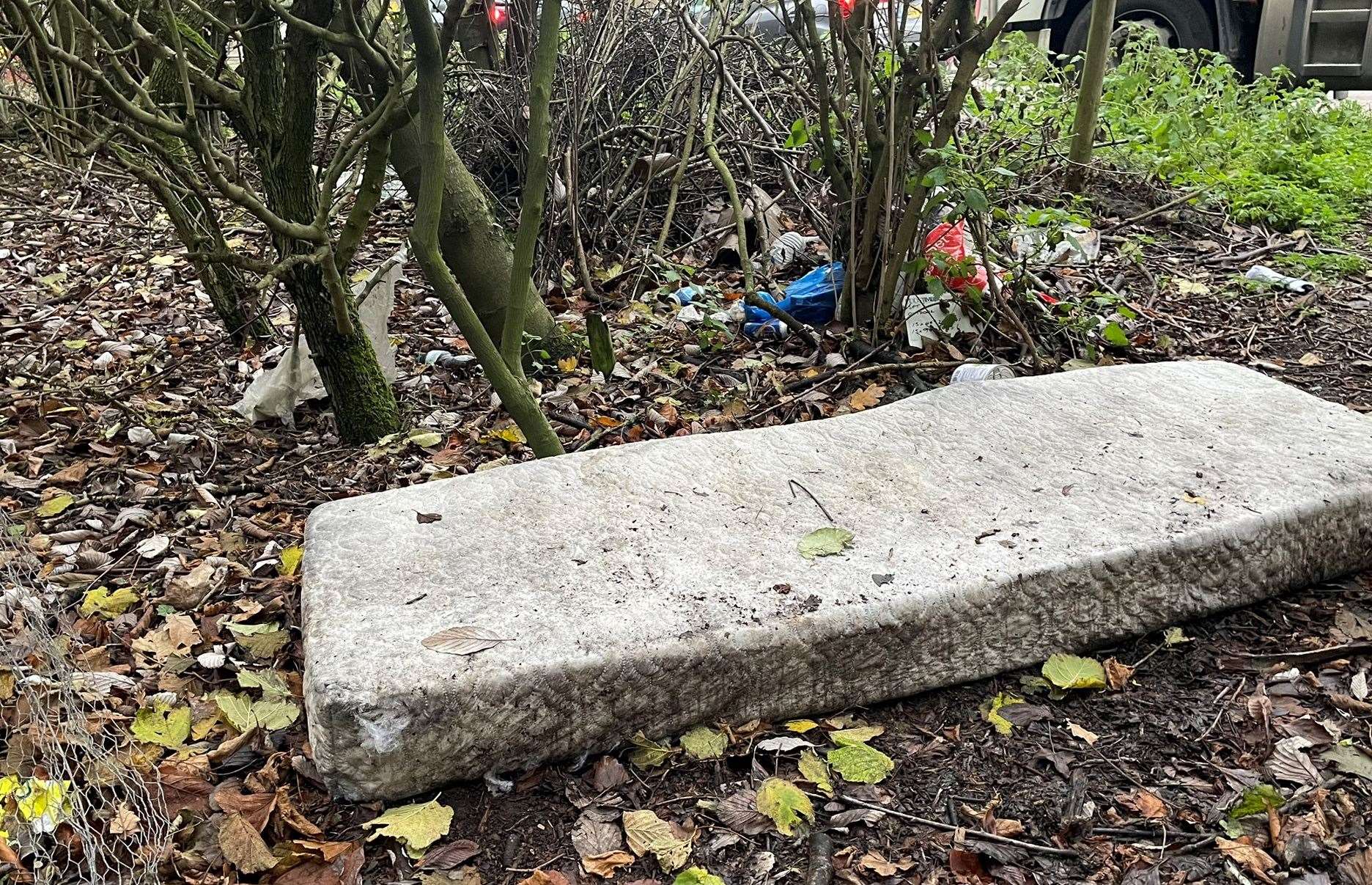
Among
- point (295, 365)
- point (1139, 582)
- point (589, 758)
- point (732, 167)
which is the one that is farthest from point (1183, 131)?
point (589, 758)

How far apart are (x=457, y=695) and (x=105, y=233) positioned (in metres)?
4.63

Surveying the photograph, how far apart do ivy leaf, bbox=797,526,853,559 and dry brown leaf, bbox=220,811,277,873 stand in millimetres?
1147

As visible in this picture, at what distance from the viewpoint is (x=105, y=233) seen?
5.51 m

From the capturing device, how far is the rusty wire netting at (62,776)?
5.67 feet

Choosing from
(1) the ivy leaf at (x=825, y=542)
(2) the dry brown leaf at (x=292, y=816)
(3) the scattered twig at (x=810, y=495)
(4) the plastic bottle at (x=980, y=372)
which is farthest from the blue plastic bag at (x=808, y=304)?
(2) the dry brown leaf at (x=292, y=816)

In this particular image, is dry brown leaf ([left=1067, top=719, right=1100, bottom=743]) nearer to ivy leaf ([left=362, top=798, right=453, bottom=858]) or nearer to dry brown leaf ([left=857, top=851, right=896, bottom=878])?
dry brown leaf ([left=857, top=851, right=896, bottom=878])

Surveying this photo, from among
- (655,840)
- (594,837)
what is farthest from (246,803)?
(655,840)

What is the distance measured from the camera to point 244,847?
192 centimetres

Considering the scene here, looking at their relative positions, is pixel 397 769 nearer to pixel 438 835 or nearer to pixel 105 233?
pixel 438 835

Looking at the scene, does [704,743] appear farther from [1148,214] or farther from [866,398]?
[1148,214]

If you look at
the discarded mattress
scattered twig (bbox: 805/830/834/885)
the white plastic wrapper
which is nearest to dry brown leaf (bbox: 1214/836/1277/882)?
the discarded mattress

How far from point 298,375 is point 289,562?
1.05m

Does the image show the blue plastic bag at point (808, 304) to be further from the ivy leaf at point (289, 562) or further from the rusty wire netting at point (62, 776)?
the rusty wire netting at point (62, 776)

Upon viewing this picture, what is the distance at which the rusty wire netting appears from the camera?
173 cm
